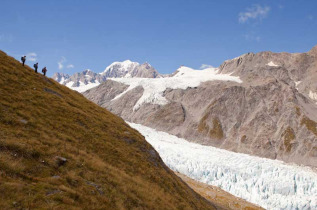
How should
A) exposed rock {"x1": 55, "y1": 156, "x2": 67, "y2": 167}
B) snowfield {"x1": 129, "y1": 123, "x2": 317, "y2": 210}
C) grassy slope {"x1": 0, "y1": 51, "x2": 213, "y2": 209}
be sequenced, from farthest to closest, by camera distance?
snowfield {"x1": 129, "y1": 123, "x2": 317, "y2": 210}
exposed rock {"x1": 55, "y1": 156, "x2": 67, "y2": 167}
grassy slope {"x1": 0, "y1": 51, "x2": 213, "y2": 209}

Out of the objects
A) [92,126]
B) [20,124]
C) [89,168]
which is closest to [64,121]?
[92,126]

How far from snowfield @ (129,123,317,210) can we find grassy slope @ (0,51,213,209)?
74.7m

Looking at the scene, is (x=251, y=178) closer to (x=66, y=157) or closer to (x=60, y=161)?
(x=66, y=157)

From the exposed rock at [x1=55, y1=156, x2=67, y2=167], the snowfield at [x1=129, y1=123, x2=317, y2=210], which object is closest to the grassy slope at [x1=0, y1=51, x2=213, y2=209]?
the exposed rock at [x1=55, y1=156, x2=67, y2=167]

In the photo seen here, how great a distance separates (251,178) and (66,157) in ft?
319

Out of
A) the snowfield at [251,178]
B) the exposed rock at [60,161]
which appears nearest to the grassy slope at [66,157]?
the exposed rock at [60,161]

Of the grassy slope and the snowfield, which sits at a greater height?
the grassy slope

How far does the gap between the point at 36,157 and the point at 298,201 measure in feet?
324

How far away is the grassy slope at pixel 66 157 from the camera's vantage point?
1645 cm

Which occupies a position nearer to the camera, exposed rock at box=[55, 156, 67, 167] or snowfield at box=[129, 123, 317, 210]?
exposed rock at box=[55, 156, 67, 167]

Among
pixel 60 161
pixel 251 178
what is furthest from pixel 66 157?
pixel 251 178

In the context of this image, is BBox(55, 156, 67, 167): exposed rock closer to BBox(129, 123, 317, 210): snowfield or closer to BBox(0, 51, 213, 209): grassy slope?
BBox(0, 51, 213, 209): grassy slope

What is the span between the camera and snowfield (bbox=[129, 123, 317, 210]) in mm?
96500

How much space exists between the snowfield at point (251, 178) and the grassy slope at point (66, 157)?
7473 cm
